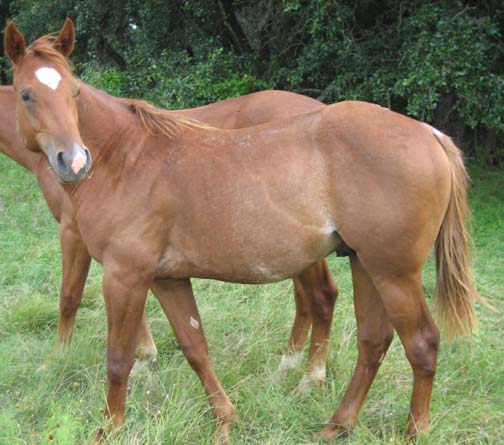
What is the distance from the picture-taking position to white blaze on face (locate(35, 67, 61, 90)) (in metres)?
2.85

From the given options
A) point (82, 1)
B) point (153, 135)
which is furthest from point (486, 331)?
point (82, 1)

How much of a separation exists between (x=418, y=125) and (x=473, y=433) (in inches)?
61.8

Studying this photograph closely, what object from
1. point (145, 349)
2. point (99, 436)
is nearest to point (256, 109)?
point (145, 349)

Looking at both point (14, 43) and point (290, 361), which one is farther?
point (290, 361)

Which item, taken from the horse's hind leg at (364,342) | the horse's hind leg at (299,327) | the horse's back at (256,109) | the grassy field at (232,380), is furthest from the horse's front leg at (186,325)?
the horse's back at (256,109)

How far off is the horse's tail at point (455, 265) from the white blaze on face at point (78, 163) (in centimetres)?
167

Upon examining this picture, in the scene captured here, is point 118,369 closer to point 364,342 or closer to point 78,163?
point 78,163

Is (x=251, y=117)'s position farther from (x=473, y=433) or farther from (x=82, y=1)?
(x=82, y=1)

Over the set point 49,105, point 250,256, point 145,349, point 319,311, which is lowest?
point 145,349

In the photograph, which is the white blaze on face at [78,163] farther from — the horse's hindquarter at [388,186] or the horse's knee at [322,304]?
the horse's knee at [322,304]

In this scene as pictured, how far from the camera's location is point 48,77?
112 inches

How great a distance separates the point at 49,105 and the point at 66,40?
0.53 meters

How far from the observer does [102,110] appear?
128 inches

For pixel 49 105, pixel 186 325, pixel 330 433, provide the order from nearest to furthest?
1. pixel 49 105
2. pixel 330 433
3. pixel 186 325
